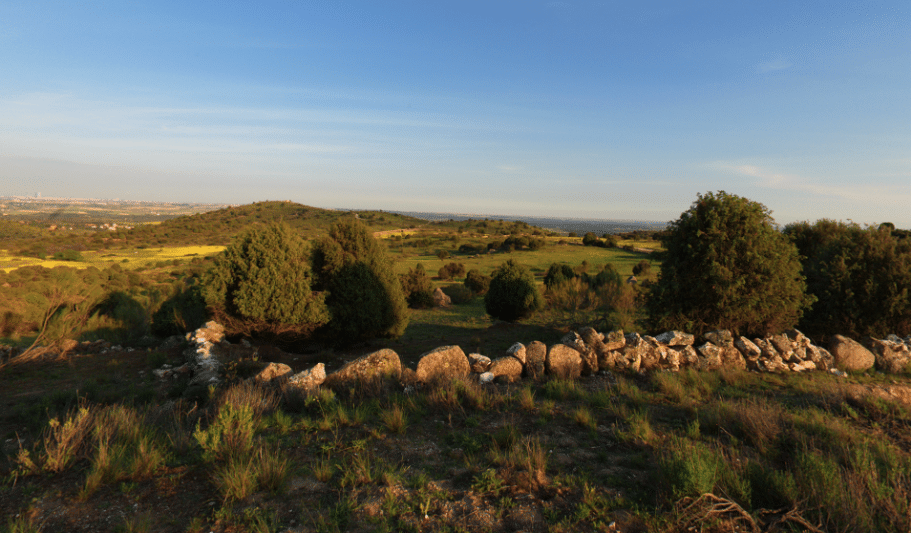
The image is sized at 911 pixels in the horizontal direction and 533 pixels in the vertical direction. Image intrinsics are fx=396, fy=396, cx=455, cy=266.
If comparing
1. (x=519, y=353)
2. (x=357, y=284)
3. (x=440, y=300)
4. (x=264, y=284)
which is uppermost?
(x=264, y=284)

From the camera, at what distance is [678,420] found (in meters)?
5.49

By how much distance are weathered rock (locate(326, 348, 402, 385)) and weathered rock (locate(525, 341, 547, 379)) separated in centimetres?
262

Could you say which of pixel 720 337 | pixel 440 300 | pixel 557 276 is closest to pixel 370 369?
pixel 720 337

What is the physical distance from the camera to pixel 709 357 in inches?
330

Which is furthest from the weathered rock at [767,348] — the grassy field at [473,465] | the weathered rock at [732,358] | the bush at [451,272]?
the bush at [451,272]

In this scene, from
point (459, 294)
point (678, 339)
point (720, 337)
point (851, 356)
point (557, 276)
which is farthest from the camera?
point (459, 294)

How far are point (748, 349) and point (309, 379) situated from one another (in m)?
8.95

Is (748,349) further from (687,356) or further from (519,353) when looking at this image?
(519,353)

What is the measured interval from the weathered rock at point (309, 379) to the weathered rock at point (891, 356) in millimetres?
11432

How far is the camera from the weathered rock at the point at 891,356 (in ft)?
26.9

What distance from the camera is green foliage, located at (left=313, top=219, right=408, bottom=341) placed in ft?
37.8

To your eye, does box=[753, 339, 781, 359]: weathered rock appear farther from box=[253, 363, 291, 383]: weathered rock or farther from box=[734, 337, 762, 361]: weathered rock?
box=[253, 363, 291, 383]: weathered rock

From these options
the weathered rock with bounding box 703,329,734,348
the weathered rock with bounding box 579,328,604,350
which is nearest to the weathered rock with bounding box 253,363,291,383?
the weathered rock with bounding box 579,328,604,350

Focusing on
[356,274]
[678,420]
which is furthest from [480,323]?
[678,420]
